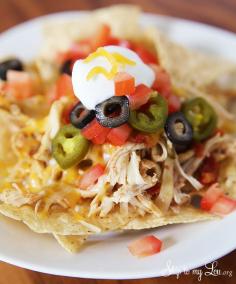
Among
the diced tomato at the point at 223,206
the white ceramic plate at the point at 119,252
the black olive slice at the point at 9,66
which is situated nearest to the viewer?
the white ceramic plate at the point at 119,252

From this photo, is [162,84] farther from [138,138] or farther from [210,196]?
[210,196]

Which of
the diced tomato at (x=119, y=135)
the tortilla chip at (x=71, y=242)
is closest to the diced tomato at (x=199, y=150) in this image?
the diced tomato at (x=119, y=135)

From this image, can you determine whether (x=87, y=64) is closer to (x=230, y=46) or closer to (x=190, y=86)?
(x=190, y=86)

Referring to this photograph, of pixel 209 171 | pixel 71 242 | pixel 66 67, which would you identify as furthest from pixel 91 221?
pixel 66 67

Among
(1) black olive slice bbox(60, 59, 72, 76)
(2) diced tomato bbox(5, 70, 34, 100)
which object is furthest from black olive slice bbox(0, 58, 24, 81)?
(1) black olive slice bbox(60, 59, 72, 76)

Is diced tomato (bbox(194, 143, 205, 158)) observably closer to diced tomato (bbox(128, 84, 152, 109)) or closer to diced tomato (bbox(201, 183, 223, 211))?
diced tomato (bbox(201, 183, 223, 211))

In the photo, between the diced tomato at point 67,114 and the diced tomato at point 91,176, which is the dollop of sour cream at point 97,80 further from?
the diced tomato at point 91,176
